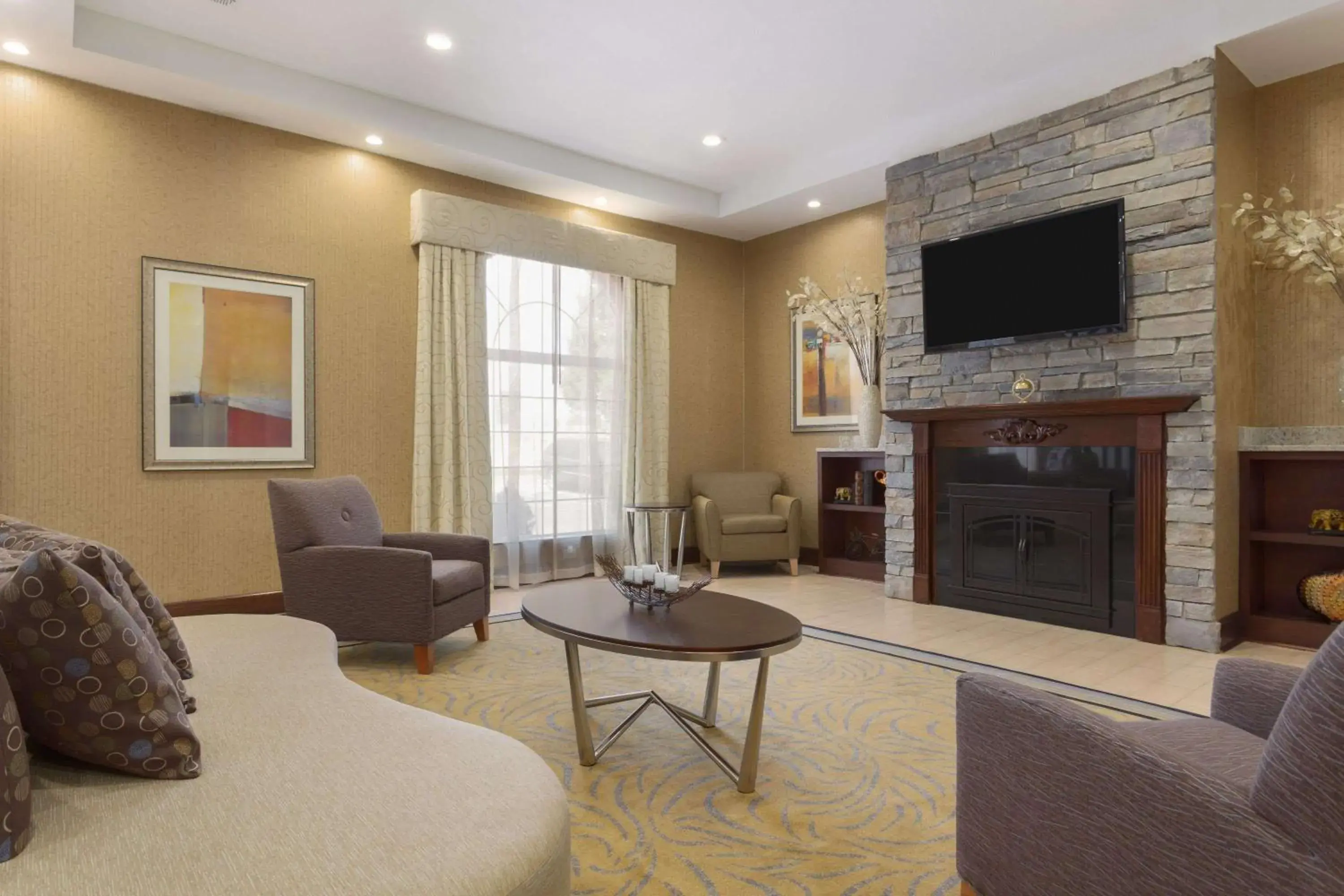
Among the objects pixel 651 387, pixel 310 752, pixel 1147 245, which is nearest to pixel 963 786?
pixel 310 752

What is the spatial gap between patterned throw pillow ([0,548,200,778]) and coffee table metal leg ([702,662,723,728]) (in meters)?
1.70

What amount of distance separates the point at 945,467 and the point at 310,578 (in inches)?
145

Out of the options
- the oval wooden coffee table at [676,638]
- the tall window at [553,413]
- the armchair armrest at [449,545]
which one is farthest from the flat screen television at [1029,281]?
the armchair armrest at [449,545]

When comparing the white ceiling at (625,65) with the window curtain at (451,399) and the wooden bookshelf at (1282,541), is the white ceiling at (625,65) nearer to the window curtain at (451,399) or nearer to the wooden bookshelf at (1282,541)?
the window curtain at (451,399)

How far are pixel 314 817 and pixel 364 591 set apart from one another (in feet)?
7.98

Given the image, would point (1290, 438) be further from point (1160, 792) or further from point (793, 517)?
point (1160, 792)

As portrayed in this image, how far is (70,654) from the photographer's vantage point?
113 cm

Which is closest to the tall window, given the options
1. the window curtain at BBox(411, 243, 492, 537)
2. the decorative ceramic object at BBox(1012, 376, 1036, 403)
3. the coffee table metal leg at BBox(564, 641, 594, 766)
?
the window curtain at BBox(411, 243, 492, 537)

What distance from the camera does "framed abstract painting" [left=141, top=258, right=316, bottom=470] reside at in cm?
412

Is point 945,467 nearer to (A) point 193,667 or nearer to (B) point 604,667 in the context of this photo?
(B) point 604,667

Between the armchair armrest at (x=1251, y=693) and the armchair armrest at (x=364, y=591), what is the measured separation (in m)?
2.80

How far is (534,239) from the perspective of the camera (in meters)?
5.45

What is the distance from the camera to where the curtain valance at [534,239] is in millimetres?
4984

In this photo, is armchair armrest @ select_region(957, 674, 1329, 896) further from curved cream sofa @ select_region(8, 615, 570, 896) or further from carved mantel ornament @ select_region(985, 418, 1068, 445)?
carved mantel ornament @ select_region(985, 418, 1068, 445)
